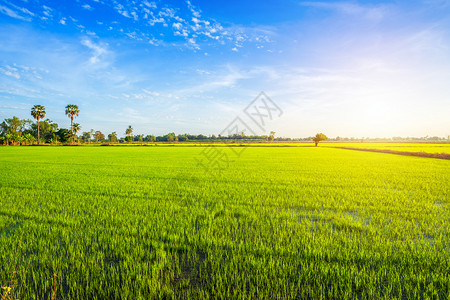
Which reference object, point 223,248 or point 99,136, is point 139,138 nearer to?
point 99,136

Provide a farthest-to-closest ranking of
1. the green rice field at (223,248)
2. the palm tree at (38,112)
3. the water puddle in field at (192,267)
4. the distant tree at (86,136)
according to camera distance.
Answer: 1. the distant tree at (86,136)
2. the palm tree at (38,112)
3. the water puddle in field at (192,267)
4. the green rice field at (223,248)

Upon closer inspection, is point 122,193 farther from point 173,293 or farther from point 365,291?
point 365,291

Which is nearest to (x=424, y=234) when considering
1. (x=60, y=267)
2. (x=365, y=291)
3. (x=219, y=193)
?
(x=365, y=291)

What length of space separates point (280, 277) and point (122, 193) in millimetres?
6735

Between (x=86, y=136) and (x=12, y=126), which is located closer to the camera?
(x=12, y=126)

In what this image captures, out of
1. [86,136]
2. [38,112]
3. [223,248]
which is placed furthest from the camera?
[86,136]

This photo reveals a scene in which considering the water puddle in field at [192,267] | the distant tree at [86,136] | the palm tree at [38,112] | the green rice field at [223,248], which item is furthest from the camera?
the distant tree at [86,136]

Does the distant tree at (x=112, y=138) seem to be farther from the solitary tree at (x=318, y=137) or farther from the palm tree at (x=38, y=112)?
the solitary tree at (x=318, y=137)

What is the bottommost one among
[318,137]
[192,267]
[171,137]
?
[192,267]

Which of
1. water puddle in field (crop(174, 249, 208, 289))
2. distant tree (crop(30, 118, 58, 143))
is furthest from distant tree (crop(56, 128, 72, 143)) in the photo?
water puddle in field (crop(174, 249, 208, 289))

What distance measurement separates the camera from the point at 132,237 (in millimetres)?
3965

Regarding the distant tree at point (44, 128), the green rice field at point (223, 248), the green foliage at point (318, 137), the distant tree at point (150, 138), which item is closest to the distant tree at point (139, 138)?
the distant tree at point (150, 138)

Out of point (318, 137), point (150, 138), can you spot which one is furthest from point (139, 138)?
point (318, 137)

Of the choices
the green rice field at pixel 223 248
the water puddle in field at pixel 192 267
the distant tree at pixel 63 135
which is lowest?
the water puddle in field at pixel 192 267
